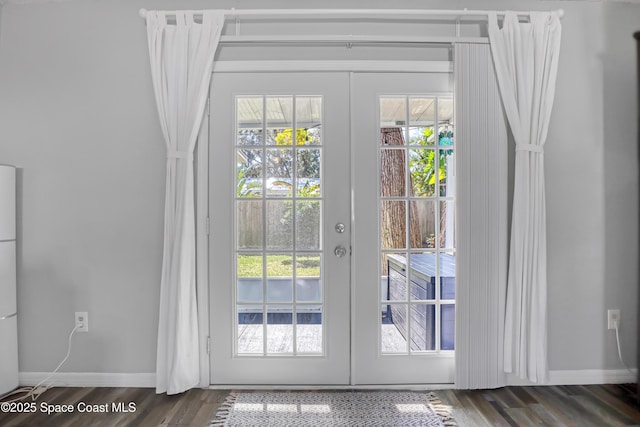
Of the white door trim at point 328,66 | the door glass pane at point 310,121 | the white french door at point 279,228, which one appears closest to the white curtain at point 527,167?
the white door trim at point 328,66

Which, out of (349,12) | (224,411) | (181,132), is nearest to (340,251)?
(224,411)

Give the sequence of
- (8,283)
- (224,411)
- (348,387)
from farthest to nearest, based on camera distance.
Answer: (348,387) < (8,283) < (224,411)

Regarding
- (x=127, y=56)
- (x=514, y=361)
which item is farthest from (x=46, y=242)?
(x=514, y=361)

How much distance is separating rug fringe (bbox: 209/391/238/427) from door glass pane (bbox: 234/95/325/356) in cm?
26

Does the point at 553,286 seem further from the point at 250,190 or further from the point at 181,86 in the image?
the point at 181,86

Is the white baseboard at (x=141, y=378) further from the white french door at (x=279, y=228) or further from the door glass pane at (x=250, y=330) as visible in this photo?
the white french door at (x=279, y=228)

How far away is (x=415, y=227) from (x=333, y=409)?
119cm

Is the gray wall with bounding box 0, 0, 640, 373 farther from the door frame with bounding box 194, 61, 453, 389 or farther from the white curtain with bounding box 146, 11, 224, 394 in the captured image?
the door frame with bounding box 194, 61, 453, 389

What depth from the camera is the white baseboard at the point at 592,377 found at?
2.41 m

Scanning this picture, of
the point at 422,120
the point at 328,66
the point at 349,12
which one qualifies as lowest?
the point at 422,120

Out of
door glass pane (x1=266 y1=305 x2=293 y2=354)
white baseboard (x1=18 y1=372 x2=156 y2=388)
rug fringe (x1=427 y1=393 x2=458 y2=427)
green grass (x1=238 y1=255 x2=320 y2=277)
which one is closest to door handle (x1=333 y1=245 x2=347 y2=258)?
green grass (x1=238 y1=255 x2=320 y2=277)

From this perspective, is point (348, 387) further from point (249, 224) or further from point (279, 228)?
point (249, 224)

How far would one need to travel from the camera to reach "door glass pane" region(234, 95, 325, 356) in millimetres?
2391

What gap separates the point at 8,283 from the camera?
2.25 metres
